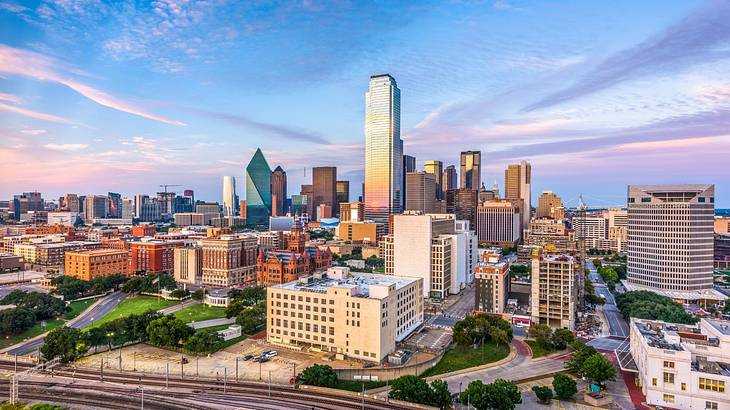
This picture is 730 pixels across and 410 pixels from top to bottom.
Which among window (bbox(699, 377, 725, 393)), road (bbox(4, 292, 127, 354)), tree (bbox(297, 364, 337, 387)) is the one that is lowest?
road (bbox(4, 292, 127, 354))

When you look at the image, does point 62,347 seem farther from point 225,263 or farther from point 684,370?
point 684,370

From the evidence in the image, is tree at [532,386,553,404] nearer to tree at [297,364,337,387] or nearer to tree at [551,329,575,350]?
tree at [551,329,575,350]

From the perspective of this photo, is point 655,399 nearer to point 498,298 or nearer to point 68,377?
point 498,298

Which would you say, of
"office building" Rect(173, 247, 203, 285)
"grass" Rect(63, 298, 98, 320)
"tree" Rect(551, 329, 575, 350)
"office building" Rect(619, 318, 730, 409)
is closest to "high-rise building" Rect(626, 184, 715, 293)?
"tree" Rect(551, 329, 575, 350)

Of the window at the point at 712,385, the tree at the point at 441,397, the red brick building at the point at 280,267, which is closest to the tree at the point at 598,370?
the window at the point at 712,385

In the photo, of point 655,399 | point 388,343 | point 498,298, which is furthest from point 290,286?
point 655,399
